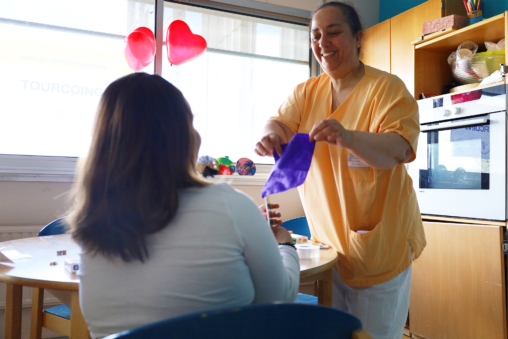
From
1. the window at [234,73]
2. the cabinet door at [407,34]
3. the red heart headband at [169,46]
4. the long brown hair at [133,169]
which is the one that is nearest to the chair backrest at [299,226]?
the window at [234,73]

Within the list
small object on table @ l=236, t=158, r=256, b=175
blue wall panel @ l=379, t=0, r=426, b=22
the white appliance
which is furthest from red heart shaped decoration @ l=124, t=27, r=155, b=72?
blue wall panel @ l=379, t=0, r=426, b=22

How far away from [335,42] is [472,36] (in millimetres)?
1788

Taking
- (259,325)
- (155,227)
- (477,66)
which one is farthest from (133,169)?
(477,66)

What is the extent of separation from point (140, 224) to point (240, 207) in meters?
0.19

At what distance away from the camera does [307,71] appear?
3891 mm

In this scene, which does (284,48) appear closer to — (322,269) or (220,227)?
(322,269)

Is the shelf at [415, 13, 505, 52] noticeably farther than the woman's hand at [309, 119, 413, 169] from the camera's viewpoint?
Yes

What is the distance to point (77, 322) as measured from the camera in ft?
3.92

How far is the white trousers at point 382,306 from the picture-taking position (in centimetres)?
127

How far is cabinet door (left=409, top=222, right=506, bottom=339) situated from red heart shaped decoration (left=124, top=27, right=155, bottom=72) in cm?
225

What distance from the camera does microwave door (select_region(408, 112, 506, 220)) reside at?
2258mm

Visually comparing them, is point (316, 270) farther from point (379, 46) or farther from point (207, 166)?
point (379, 46)

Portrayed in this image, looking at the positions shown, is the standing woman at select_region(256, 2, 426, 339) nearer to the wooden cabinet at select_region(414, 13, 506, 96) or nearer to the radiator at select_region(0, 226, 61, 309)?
the wooden cabinet at select_region(414, 13, 506, 96)

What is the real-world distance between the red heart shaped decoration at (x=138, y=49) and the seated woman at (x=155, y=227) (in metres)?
2.05
